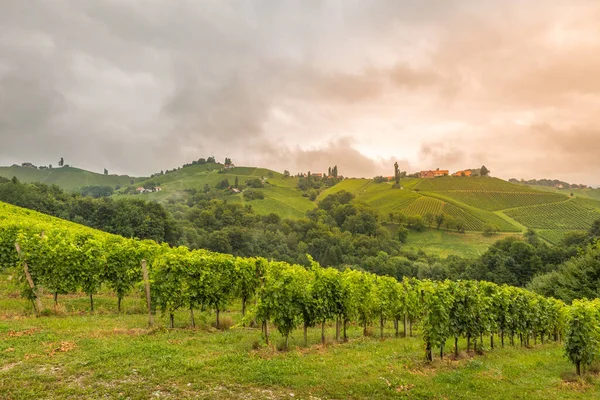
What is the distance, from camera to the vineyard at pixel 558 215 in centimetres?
13000

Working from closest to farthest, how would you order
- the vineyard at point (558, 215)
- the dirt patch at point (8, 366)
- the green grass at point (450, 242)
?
the dirt patch at point (8, 366) → the green grass at point (450, 242) → the vineyard at point (558, 215)

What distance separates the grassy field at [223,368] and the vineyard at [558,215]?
146876 mm

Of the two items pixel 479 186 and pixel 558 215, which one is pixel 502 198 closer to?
pixel 479 186

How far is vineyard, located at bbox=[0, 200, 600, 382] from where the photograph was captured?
14.9m

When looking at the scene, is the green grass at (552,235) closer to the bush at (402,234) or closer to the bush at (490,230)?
the bush at (490,230)

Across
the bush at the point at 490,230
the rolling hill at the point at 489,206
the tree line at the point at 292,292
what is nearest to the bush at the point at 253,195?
the rolling hill at the point at 489,206

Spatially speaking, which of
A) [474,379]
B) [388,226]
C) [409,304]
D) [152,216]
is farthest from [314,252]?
[474,379]

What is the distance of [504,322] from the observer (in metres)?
20.3

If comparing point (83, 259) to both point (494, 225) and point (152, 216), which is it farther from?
point (494, 225)

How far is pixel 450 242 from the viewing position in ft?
421

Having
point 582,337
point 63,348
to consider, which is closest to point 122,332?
point 63,348

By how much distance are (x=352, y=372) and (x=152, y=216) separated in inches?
4043

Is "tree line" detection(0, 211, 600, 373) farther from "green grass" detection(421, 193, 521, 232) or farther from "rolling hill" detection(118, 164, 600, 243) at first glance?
"green grass" detection(421, 193, 521, 232)

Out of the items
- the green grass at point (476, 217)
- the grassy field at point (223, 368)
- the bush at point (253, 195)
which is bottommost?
the grassy field at point (223, 368)
